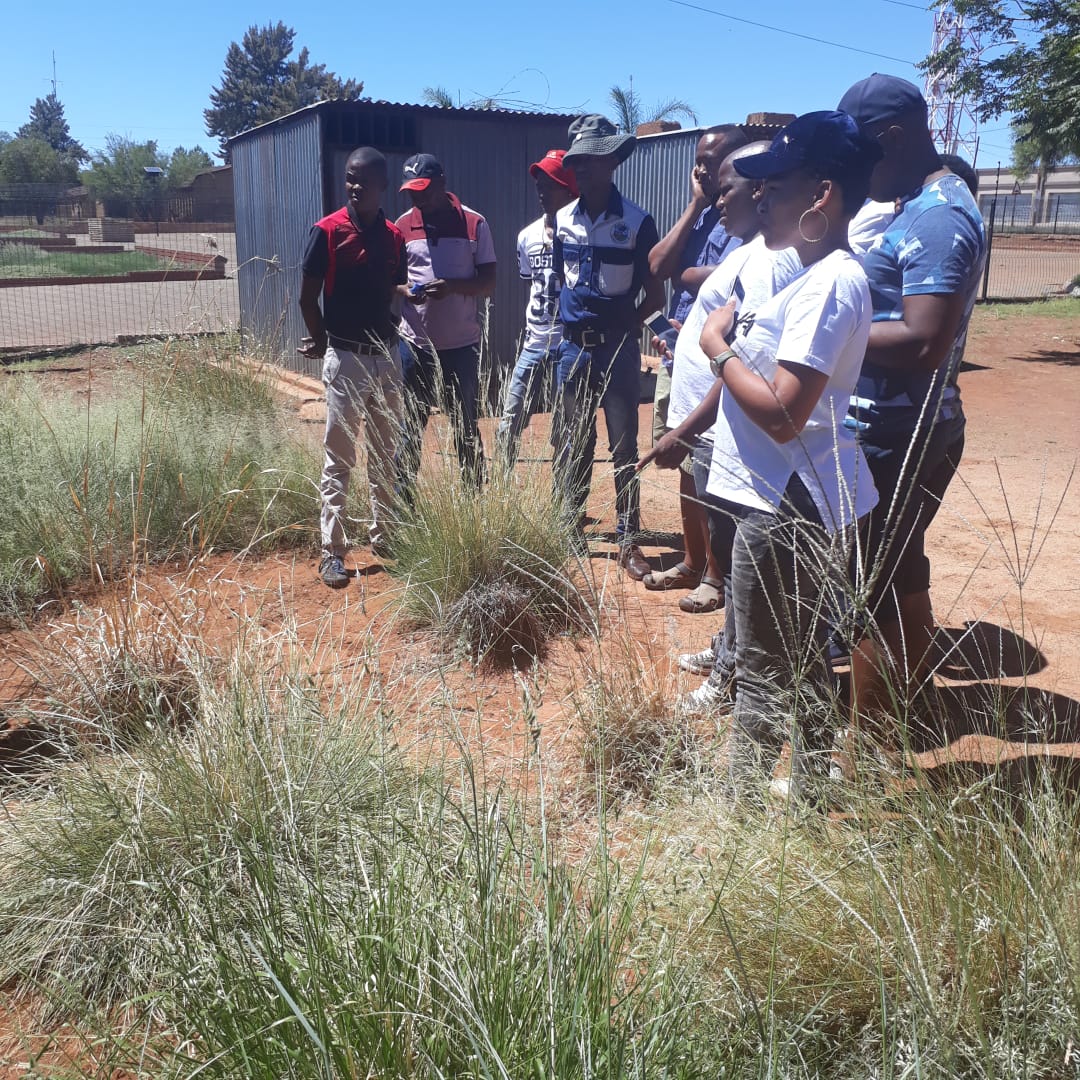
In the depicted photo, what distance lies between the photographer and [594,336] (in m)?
5.49

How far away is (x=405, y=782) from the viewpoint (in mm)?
2777

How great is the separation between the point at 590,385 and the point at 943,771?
2.98 metres

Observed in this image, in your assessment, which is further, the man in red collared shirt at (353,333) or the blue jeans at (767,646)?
the man in red collared shirt at (353,333)

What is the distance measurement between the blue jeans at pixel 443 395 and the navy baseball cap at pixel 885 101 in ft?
7.74

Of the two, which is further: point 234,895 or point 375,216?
point 375,216

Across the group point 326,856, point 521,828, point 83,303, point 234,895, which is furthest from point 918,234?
point 83,303

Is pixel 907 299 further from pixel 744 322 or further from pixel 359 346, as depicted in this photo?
pixel 359 346

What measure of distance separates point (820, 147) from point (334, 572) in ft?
10.9

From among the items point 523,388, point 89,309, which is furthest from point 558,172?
point 89,309

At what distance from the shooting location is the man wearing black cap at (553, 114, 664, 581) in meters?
5.40

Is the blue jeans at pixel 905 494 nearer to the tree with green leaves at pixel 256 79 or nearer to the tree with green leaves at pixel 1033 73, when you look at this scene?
the tree with green leaves at pixel 1033 73

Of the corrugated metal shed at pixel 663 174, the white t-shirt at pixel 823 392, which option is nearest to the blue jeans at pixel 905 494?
the white t-shirt at pixel 823 392

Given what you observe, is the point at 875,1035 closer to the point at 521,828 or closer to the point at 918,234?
the point at 521,828

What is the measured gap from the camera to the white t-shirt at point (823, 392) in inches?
96.7
